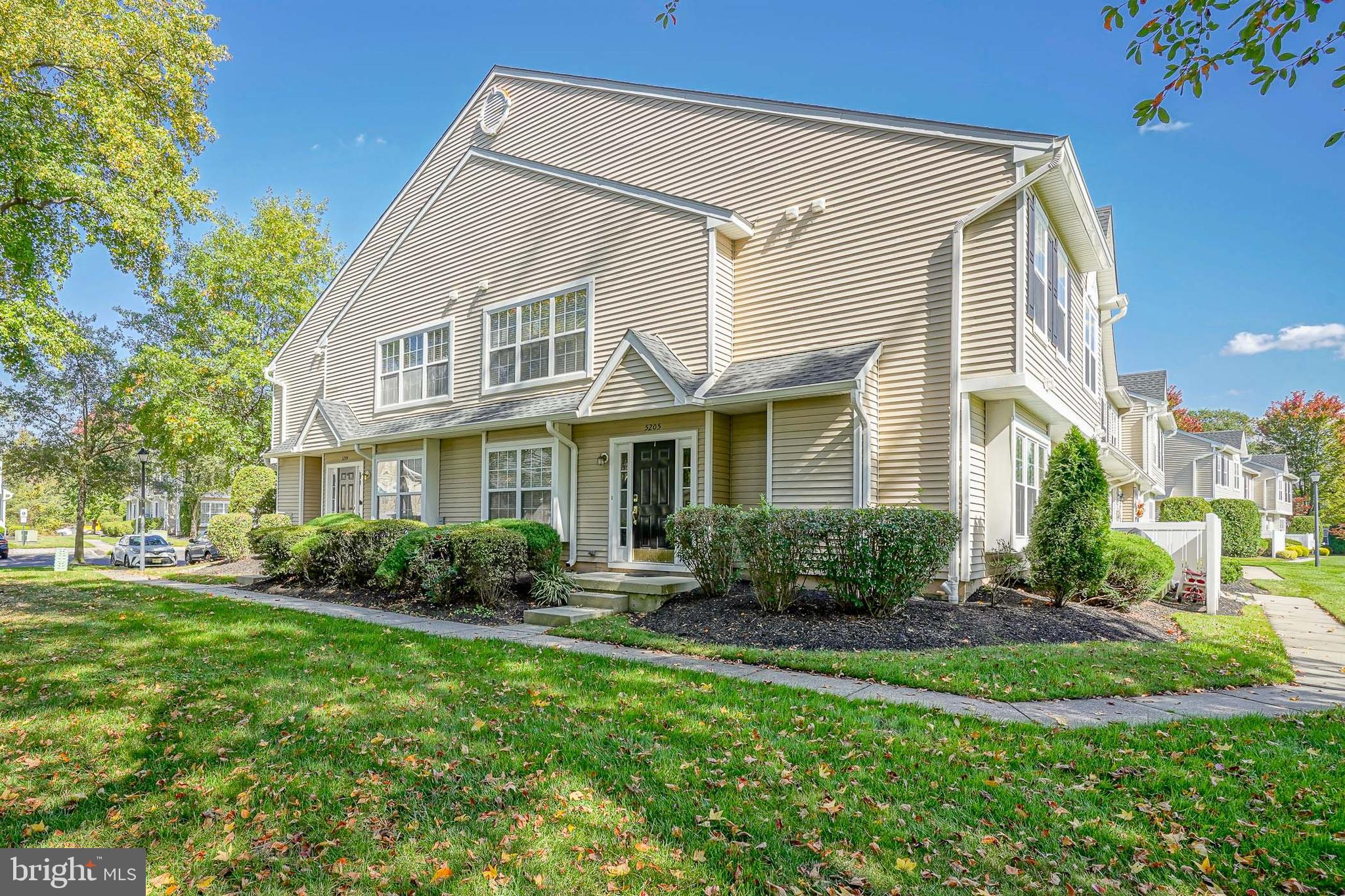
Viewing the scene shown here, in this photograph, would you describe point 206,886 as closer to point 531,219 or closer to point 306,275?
point 531,219

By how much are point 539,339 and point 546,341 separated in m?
0.20

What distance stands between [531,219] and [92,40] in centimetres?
780

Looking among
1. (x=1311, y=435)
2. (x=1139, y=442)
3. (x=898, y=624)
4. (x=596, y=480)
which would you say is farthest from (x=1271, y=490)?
(x=898, y=624)

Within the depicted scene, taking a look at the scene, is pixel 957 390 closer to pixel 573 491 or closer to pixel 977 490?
pixel 977 490

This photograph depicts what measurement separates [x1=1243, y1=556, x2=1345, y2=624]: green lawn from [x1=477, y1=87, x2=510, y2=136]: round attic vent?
1731cm

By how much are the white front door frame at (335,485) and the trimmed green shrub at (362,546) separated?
4.26 meters

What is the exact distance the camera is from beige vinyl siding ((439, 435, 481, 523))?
1397 centimetres

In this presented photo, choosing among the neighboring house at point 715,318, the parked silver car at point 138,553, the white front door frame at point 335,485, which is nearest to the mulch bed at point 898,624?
the neighboring house at point 715,318

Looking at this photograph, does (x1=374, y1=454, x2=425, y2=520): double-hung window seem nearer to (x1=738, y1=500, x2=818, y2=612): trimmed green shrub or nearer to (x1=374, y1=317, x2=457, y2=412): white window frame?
(x1=374, y1=317, x2=457, y2=412): white window frame

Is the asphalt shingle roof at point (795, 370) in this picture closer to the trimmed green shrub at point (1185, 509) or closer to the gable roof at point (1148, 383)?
the trimmed green shrub at point (1185, 509)

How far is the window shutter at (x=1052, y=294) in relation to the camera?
10.5 meters

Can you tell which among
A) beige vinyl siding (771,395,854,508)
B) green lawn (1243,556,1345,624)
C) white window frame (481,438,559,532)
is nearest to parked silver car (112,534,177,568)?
white window frame (481,438,559,532)

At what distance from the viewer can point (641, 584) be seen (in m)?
9.75

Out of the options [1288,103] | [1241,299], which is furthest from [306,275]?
[1241,299]
